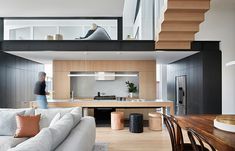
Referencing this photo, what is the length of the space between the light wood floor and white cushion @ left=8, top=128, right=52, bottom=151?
2233mm

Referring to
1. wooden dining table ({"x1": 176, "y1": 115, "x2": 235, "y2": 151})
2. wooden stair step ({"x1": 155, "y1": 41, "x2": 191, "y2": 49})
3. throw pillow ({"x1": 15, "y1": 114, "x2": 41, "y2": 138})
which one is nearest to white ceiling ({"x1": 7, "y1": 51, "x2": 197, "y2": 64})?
wooden stair step ({"x1": 155, "y1": 41, "x2": 191, "y2": 49})

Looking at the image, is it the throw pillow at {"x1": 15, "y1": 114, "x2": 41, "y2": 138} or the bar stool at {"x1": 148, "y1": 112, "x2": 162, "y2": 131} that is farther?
the bar stool at {"x1": 148, "y1": 112, "x2": 162, "y2": 131}

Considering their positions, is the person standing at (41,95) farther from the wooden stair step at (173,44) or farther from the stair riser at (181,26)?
the stair riser at (181,26)

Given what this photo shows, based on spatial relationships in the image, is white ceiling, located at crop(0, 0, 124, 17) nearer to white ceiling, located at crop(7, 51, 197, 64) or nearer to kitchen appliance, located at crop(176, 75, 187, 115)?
white ceiling, located at crop(7, 51, 197, 64)

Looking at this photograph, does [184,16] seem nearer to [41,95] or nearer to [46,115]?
[46,115]

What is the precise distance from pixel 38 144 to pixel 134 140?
10.4ft

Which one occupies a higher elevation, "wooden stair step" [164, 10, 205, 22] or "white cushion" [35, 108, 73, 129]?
"wooden stair step" [164, 10, 205, 22]

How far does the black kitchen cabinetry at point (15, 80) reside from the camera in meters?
5.78

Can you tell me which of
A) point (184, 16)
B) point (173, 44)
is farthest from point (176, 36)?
point (184, 16)

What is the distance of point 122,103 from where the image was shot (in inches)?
218

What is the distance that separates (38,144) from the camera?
1.67 m

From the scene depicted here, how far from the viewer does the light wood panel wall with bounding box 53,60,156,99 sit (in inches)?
295

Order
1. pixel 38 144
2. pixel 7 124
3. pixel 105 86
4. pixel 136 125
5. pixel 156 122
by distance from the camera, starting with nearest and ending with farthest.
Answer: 1. pixel 38 144
2. pixel 7 124
3. pixel 136 125
4. pixel 156 122
5. pixel 105 86

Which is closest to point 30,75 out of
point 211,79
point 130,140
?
point 130,140
